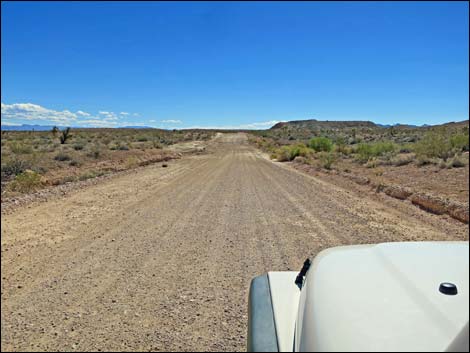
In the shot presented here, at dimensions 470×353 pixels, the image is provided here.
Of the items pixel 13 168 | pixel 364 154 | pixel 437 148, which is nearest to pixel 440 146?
pixel 437 148

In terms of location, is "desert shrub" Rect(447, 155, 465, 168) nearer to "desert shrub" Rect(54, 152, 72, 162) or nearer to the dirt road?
the dirt road

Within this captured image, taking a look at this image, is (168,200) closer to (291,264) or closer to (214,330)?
(291,264)

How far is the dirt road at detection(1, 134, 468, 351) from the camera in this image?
3.77 m

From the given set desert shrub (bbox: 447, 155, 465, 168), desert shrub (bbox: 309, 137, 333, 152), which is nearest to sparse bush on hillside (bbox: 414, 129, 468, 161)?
desert shrub (bbox: 447, 155, 465, 168)

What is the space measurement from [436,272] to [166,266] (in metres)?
4.26

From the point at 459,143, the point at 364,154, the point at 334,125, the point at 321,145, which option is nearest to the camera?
the point at 459,143

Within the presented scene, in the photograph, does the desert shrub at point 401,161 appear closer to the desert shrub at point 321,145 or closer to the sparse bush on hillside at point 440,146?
the sparse bush on hillside at point 440,146

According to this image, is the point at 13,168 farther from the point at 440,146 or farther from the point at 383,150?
the point at 383,150

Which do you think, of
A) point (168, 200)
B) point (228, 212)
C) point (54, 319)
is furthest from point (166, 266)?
point (168, 200)

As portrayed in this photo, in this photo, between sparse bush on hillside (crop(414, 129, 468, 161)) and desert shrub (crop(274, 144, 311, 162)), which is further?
desert shrub (crop(274, 144, 311, 162))

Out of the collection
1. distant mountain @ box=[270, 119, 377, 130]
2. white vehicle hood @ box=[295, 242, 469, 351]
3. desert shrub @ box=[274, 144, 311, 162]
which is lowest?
desert shrub @ box=[274, 144, 311, 162]

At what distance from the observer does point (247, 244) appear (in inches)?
256

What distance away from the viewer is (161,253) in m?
6.01

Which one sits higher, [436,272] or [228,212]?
[436,272]
